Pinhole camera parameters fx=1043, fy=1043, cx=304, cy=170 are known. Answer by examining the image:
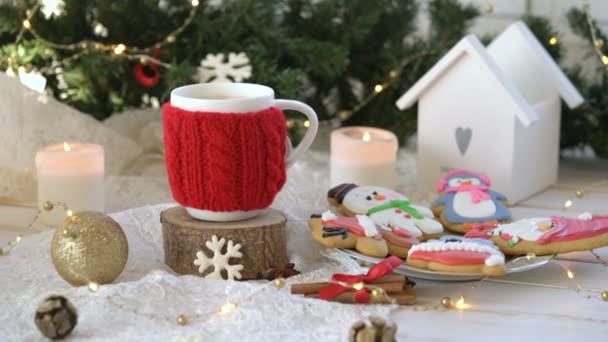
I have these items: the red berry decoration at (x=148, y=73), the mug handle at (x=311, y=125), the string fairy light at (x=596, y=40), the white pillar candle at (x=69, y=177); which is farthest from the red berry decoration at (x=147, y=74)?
the string fairy light at (x=596, y=40)

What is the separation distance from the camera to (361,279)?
1.12 m

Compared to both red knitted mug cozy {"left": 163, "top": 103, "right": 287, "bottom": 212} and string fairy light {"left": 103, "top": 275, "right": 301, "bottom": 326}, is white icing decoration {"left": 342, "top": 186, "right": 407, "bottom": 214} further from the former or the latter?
string fairy light {"left": 103, "top": 275, "right": 301, "bottom": 326}

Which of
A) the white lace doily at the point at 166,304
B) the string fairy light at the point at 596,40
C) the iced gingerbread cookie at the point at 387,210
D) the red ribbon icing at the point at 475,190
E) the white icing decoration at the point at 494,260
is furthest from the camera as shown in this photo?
the string fairy light at the point at 596,40

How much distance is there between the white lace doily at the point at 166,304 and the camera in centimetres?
103

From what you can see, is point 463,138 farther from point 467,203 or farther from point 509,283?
point 509,283

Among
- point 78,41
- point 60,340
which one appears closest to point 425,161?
point 78,41

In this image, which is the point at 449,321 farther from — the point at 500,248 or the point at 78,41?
the point at 78,41

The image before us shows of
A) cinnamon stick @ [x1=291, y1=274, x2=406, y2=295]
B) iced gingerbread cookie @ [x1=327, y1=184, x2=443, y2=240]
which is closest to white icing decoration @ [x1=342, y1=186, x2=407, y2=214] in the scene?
iced gingerbread cookie @ [x1=327, y1=184, x2=443, y2=240]

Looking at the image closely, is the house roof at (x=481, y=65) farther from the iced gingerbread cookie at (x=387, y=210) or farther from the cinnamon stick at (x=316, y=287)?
the cinnamon stick at (x=316, y=287)

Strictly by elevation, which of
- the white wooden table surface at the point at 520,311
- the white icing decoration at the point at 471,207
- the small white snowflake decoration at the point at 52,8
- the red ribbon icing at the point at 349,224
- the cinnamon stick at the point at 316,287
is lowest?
the white wooden table surface at the point at 520,311

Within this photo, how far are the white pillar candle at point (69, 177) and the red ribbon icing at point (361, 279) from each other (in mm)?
445

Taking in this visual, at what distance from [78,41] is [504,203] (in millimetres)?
763

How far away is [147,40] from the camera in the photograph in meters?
1.74

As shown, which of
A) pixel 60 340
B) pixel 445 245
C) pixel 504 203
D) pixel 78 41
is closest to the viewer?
pixel 60 340
